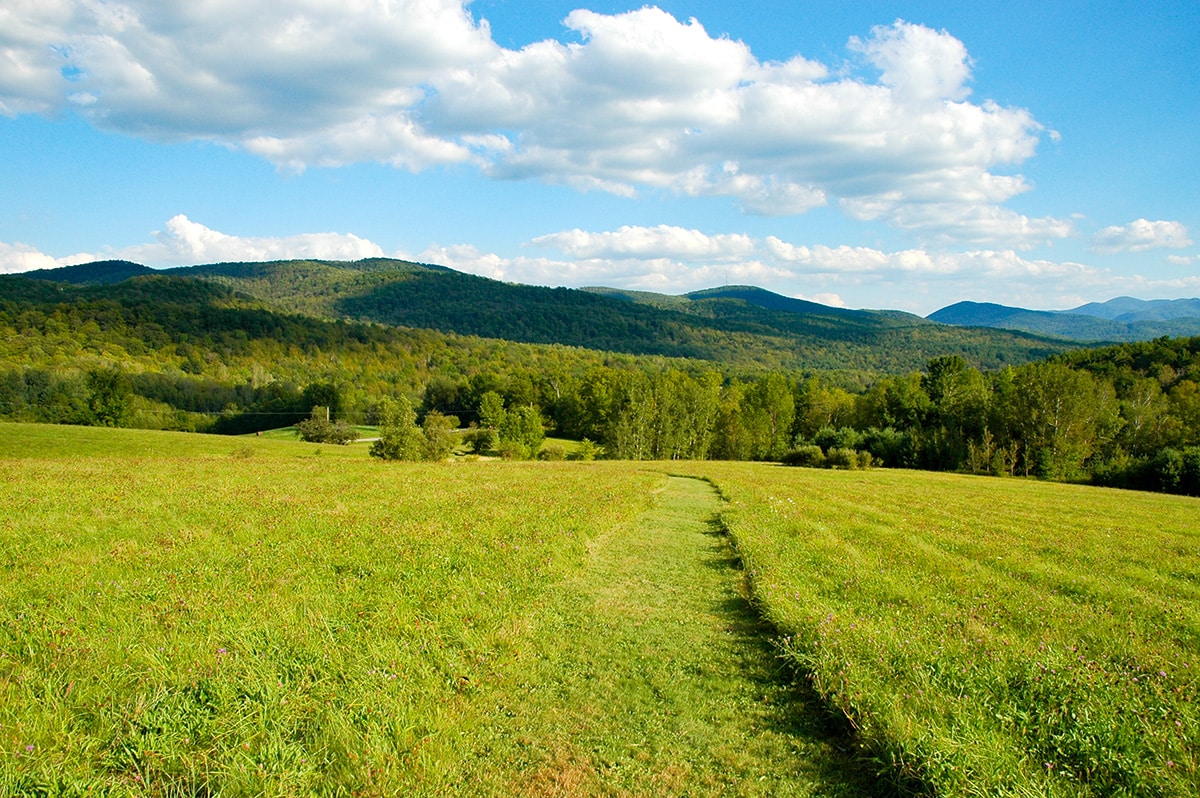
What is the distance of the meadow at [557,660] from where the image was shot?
14.9 ft

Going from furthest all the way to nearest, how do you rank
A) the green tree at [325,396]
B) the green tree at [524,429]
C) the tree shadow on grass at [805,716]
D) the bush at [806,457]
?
the green tree at [325,396]
the green tree at [524,429]
the bush at [806,457]
the tree shadow on grass at [805,716]

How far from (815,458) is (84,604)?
57789 mm

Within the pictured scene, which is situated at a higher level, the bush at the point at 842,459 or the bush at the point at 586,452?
the bush at the point at 842,459

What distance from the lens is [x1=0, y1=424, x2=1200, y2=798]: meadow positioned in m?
4.54

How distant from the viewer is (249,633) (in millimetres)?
6402

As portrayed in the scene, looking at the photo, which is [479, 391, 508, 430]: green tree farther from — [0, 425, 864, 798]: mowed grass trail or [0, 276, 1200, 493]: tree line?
[0, 425, 864, 798]: mowed grass trail

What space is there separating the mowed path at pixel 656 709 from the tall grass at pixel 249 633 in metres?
0.55

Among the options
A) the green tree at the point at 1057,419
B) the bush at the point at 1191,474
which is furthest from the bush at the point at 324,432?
the bush at the point at 1191,474

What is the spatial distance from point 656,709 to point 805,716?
1.45 metres

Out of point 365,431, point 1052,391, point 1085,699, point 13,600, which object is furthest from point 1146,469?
point 365,431

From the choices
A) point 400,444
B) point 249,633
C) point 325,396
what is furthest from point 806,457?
point 325,396

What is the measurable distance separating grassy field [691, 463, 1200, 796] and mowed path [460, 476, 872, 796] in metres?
0.49

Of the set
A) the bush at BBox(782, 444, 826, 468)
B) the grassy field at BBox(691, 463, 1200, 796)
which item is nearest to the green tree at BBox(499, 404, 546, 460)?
the bush at BBox(782, 444, 826, 468)

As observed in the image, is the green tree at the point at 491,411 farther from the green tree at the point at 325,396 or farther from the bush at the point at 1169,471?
the bush at the point at 1169,471
